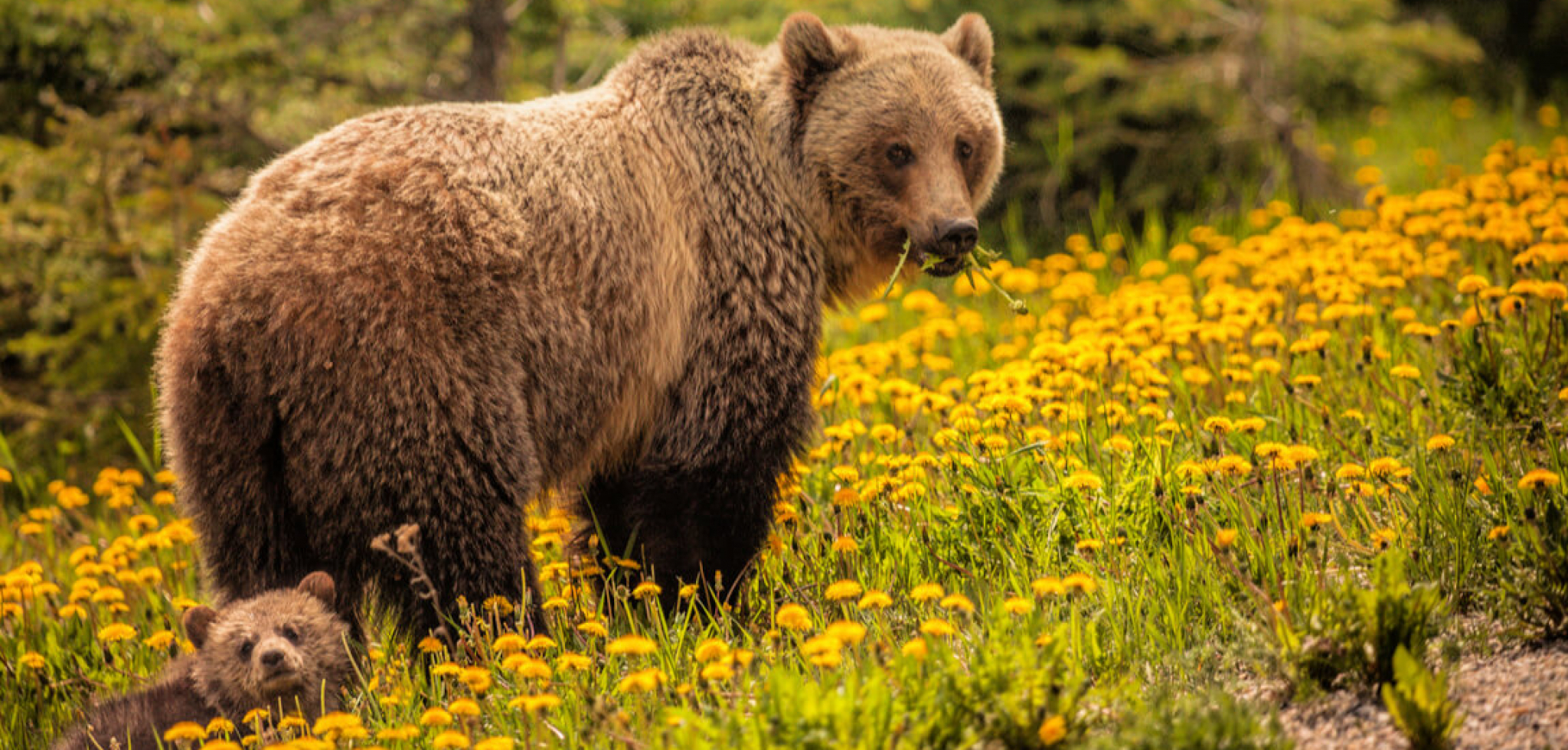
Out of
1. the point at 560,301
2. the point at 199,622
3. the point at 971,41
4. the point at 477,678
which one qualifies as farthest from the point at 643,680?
the point at 971,41

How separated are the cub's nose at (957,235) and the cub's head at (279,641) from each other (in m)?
2.36

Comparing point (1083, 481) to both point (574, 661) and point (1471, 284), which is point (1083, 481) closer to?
point (574, 661)

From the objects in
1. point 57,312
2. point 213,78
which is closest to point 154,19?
point 213,78

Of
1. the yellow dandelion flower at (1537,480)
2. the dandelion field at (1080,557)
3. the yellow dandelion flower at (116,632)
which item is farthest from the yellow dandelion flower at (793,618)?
the yellow dandelion flower at (116,632)

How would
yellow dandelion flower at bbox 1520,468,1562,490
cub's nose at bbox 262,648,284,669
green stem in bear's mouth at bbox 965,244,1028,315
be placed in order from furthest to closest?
green stem in bear's mouth at bbox 965,244,1028,315, cub's nose at bbox 262,648,284,669, yellow dandelion flower at bbox 1520,468,1562,490

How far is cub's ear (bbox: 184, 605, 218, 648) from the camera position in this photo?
3896 millimetres

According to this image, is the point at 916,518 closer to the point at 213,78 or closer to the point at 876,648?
the point at 876,648

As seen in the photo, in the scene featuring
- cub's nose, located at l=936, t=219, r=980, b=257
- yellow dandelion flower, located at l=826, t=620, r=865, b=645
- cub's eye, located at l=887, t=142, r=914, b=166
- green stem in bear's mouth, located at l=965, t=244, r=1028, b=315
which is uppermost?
cub's eye, located at l=887, t=142, r=914, b=166

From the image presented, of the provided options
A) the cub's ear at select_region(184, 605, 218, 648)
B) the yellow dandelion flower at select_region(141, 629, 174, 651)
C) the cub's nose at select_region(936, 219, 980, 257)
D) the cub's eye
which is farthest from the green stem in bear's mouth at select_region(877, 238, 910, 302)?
the yellow dandelion flower at select_region(141, 629, 174, 651)

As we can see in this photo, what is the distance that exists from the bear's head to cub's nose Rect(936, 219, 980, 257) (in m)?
0.03

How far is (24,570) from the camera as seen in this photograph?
454 centimetres

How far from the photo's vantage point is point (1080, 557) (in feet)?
13.1

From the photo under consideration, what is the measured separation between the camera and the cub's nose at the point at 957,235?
468cm

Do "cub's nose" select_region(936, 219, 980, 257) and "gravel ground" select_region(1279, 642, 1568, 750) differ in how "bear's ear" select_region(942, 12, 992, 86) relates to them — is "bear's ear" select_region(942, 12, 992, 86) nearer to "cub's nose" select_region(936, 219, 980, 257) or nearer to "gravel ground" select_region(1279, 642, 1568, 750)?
"cub's nose" select_region(936, 219, 980, 257)
